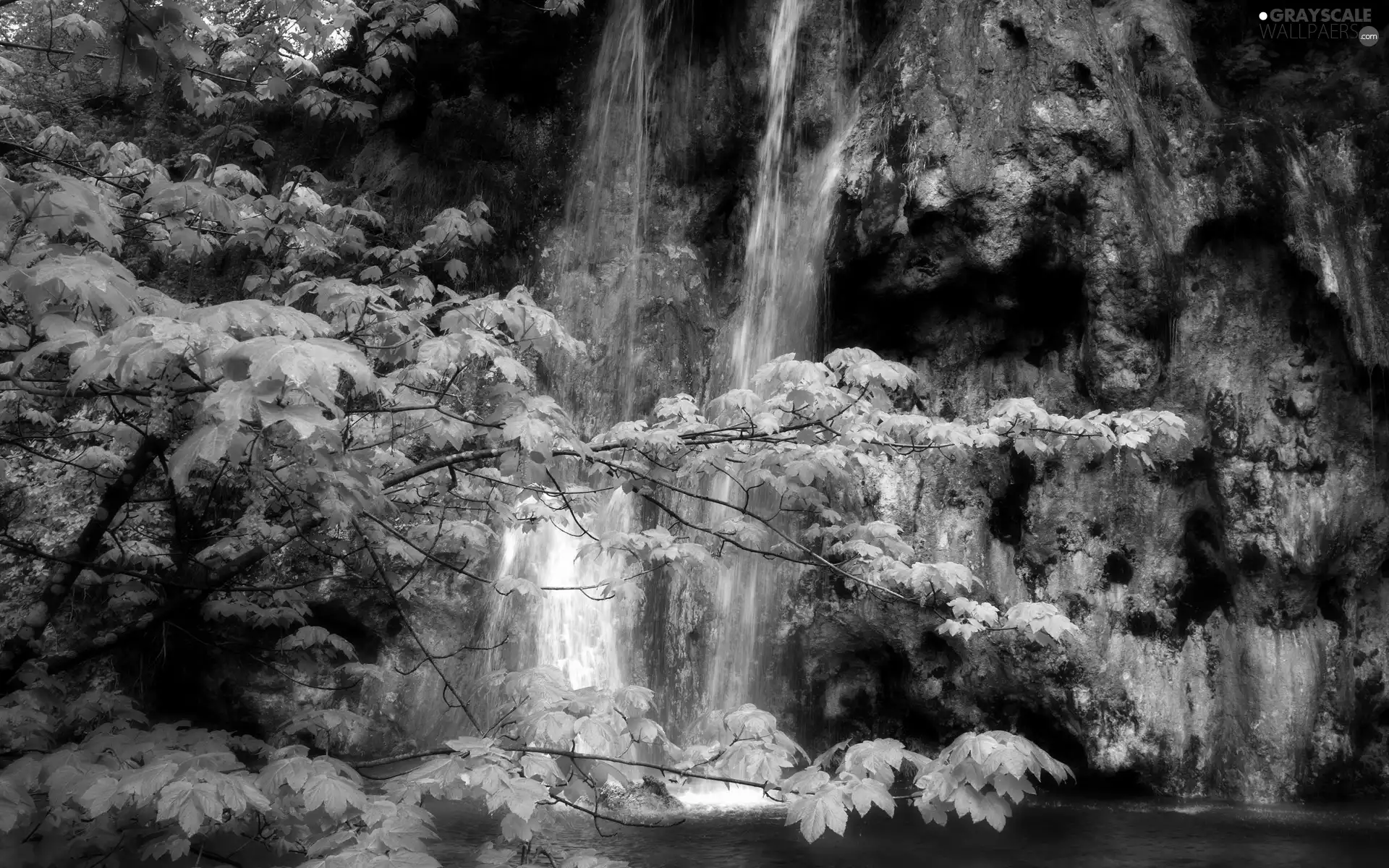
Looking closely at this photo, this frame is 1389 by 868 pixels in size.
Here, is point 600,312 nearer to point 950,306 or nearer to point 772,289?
point 772,289

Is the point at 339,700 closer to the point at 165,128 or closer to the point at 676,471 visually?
the point at 676,471

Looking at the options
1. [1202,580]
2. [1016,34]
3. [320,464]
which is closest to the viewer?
[320,464]

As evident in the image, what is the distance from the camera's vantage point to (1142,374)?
27.5 ft

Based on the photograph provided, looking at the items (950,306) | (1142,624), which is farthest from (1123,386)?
(1142,624)

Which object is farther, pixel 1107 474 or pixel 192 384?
pixel 1107 474

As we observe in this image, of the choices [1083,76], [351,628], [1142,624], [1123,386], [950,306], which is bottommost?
[351,628]

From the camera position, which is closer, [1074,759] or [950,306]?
[1074,759]

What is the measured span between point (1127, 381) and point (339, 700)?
8268mm

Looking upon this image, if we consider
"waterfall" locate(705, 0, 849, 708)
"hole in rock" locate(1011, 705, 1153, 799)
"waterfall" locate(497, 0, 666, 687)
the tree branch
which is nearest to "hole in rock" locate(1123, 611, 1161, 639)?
"hole in rock" locate(1011, 705, 1153, 799)

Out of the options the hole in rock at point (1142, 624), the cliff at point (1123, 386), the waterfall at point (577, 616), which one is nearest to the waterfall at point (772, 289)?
the cliff at point (1123, 386)

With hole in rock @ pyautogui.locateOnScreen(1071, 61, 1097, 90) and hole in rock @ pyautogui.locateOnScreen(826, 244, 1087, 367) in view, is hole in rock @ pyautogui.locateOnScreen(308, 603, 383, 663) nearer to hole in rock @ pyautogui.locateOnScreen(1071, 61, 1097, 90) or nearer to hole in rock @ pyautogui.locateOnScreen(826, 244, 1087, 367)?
hole in rock @ pyautogui.locateOnScreen(826, 244, 1087, 367)

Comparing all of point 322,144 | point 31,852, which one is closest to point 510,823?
point 31,852

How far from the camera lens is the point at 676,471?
11.8 feet

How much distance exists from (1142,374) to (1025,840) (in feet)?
14.6
